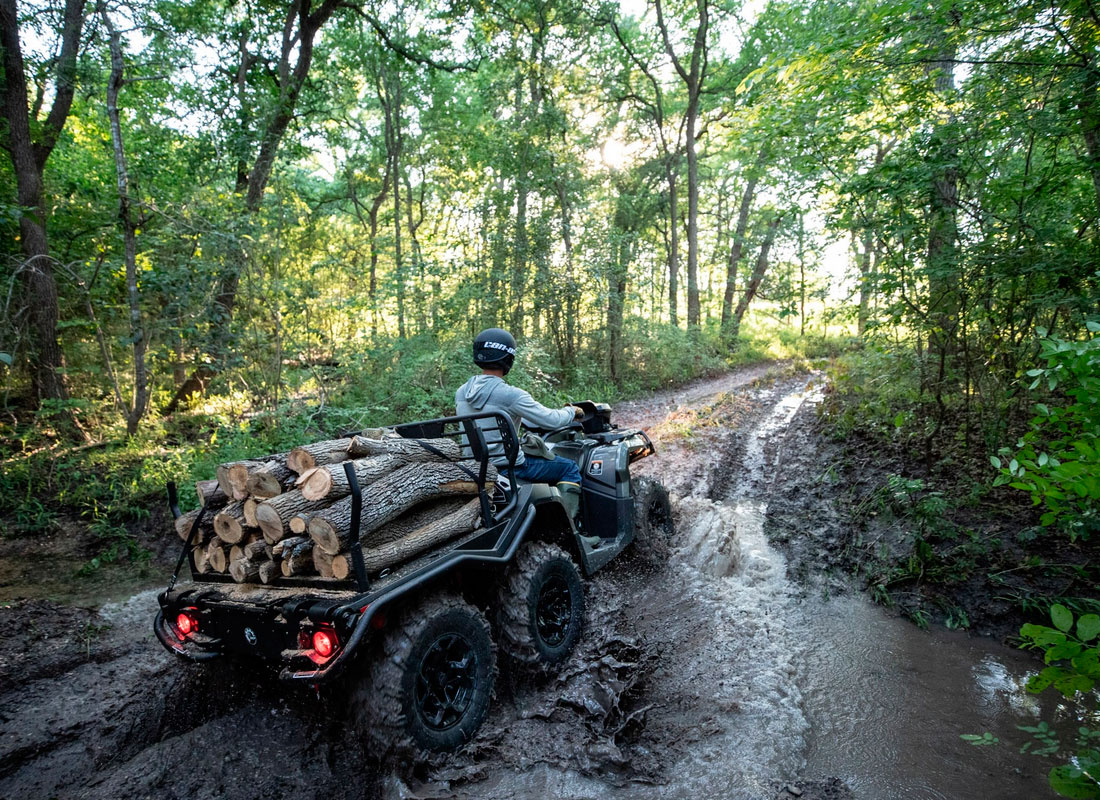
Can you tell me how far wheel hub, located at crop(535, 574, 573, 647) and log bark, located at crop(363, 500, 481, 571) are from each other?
659 mm

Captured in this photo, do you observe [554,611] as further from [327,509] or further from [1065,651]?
[1065,651]

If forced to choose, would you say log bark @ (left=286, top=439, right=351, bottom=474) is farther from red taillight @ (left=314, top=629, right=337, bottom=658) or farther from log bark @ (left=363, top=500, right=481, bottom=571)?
red taillight @ (left=314, top=629, right=337, bottom=658)

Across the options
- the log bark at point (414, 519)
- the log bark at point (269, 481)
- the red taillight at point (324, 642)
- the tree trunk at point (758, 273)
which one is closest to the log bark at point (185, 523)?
the log bark at point (269, 481)

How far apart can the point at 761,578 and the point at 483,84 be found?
49.2 feet

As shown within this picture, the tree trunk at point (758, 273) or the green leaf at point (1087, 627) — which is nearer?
the green leaf at point (1087, 627)

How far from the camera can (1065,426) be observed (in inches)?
88.3

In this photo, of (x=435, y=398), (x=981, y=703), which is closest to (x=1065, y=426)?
(x=981, y=703)

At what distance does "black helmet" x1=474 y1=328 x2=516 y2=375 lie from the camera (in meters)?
3.76

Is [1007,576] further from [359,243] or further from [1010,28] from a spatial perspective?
[359,243]

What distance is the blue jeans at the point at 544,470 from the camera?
13.0 feet

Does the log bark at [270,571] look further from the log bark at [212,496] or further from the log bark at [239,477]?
the log bark at [212,496]

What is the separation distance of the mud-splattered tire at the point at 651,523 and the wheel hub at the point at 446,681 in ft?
7.32

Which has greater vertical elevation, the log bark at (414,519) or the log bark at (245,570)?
the log bark at (414,519)

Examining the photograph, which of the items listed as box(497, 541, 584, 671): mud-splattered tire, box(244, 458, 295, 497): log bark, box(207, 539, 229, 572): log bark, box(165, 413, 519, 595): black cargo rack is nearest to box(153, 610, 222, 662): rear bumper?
box(165, 413, 519, 595): black cargo rack
